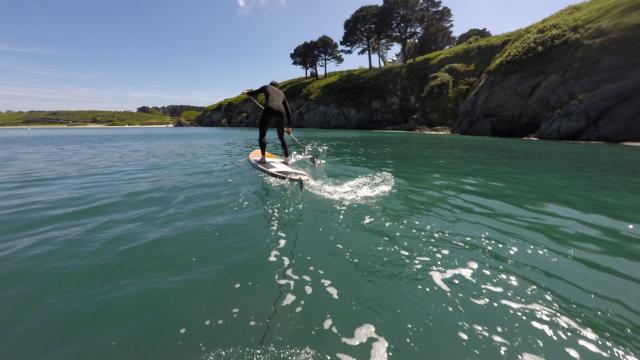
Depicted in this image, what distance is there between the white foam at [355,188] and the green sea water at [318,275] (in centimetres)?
14

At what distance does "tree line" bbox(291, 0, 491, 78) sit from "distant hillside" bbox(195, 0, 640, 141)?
A: 11537mm

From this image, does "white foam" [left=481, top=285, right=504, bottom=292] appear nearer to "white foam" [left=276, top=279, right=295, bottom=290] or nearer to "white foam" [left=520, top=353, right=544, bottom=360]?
"white foam" [left=520, top=353, right=544, bottom=360]

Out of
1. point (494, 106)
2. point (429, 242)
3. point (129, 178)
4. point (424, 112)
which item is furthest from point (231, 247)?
point (424, 112)

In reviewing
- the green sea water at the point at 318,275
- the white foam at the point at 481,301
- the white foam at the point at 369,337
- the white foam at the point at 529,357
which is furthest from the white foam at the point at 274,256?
Answer: the white foam at the point at 529,357

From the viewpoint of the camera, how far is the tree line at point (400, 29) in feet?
243

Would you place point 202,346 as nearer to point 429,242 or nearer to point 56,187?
point 429,242

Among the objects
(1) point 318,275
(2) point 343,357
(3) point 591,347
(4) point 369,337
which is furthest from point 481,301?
(1) point 318,275

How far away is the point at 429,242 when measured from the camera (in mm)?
6191

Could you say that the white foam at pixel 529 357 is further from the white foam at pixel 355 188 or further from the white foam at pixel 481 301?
the white foam at pixel 355 188

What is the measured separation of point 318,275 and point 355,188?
619 centimetres

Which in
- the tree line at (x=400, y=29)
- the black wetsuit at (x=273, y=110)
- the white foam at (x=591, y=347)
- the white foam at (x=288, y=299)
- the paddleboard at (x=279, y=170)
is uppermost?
the tree line at (x=400, y=29)

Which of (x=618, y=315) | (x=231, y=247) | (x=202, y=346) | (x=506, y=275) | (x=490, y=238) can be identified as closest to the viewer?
(x=202, y=346)

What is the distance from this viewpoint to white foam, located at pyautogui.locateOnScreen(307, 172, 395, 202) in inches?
382

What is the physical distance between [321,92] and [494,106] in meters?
46.0
